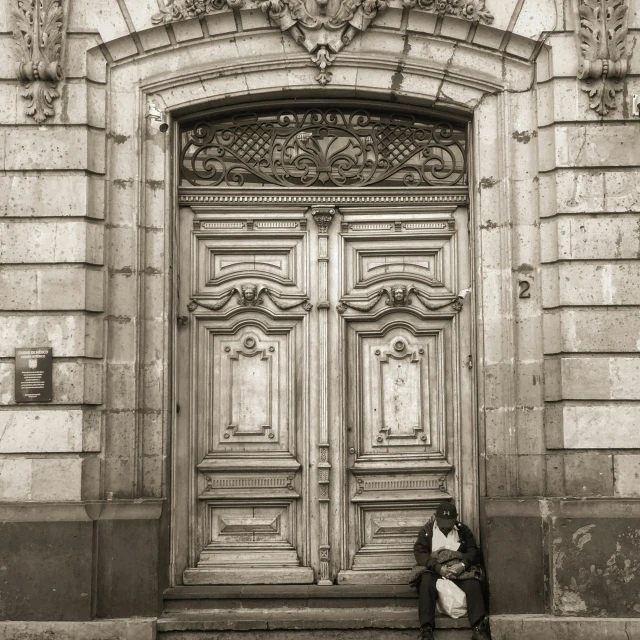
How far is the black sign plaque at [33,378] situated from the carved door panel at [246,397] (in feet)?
3.76

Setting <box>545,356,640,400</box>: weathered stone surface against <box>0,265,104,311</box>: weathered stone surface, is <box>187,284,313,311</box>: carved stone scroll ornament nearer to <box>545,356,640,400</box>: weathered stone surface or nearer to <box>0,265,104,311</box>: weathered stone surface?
<box>0,265,104,311</box>: weathered stone surface

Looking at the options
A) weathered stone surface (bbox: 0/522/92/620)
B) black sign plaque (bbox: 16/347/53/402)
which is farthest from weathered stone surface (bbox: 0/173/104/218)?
weathered stone surface (bbox: 0/522/92/620)

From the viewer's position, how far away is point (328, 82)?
7.88 m

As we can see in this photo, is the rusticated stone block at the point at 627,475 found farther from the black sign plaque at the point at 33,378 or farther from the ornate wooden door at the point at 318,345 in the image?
the black sign plaque at the point at 33,378

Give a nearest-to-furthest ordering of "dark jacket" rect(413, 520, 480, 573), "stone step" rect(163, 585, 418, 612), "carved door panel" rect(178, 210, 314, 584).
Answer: "dark jacket" rect(413, 520, 480, 573)
"stone step" rect(163, 585, 418, 612)
"carved door panel" rect(178, 210, 314, 584)

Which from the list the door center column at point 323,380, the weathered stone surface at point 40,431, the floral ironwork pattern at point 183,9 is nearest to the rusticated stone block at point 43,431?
the weathered stone surface at point 40,431

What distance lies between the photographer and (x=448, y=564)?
731cm

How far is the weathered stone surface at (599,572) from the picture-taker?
7.14 meters

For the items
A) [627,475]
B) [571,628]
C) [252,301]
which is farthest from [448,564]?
[252,301]

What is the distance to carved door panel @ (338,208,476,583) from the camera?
7.89 m

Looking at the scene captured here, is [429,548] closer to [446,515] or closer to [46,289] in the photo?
[446,515]

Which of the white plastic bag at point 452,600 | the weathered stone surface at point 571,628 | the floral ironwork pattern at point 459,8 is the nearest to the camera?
the weathered stone surface at point 571,628

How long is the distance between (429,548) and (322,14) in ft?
14.7

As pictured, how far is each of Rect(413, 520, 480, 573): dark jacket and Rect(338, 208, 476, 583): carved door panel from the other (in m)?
0.34
